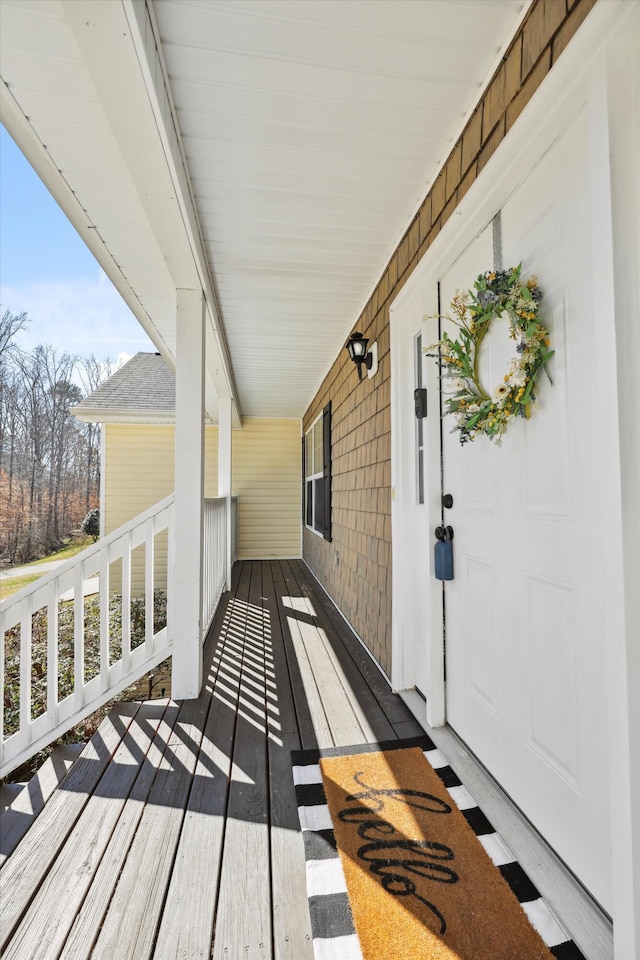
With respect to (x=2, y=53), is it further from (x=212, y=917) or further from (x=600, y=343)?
(x=212, y=917)

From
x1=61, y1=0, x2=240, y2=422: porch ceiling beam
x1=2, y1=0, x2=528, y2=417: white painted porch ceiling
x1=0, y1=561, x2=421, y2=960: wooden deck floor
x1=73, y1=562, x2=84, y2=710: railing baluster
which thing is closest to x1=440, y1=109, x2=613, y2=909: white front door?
x1=2, y1=0, x2=528, y2=417: white painted porch ceiling

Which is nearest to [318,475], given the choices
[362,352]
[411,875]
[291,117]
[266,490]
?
[266,490]

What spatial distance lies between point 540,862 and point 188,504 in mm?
2191

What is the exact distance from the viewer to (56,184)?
77.8 inches

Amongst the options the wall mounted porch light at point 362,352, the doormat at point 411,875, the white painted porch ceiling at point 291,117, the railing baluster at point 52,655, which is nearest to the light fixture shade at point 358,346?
the wall mounted porch light at point 362,352

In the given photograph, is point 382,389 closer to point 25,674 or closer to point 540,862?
point 540,862

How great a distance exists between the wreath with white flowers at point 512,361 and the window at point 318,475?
3.15 m

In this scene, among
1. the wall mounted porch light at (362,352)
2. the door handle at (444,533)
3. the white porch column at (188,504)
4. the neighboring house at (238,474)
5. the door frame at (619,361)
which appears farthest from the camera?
the neighboring house at (238,474)

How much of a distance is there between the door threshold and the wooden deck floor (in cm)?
40

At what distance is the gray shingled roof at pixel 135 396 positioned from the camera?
7.33 metres

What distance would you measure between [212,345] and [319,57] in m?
2.54

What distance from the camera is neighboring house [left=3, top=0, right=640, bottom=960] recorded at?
1.00 metres

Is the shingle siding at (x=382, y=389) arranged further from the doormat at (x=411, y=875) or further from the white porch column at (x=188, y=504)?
the white porch column at (x=188, y=504)

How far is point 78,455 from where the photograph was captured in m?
10.7
